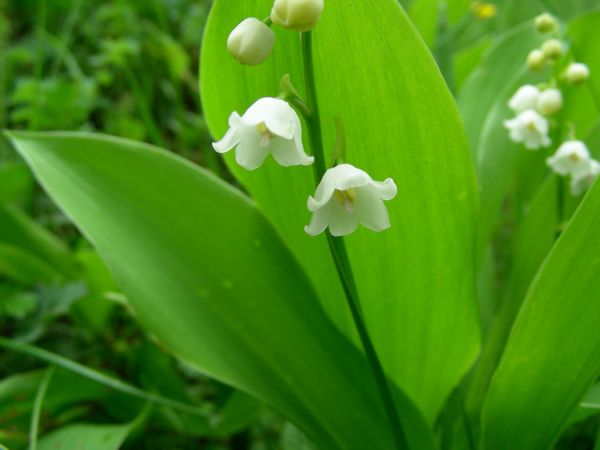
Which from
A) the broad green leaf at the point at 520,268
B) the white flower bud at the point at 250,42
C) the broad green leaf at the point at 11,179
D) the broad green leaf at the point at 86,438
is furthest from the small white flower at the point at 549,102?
the broad green leaf at the point at 11,179

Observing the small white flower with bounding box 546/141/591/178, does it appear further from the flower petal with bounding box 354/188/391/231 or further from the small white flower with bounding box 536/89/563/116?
the flower petal with bounding box 354/188/391/231

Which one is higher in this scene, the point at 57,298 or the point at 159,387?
the point at 57,298

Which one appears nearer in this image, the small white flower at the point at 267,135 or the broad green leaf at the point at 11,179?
the small white flower at the point at 267,135

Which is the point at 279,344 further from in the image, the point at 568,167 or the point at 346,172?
the point at 568,167

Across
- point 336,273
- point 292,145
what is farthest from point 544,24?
point 292,145

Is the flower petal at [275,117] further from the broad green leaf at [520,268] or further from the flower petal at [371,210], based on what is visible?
the broad green leaf at [520,268]

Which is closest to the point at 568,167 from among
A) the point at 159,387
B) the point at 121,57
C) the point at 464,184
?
the point at 464,184

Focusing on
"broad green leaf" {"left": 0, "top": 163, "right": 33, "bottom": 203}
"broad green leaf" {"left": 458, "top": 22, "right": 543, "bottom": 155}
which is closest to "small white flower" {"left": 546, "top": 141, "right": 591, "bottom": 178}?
"broad green leaf" {"left": 458, "top": 22, "right": 543, "bottom": 155}

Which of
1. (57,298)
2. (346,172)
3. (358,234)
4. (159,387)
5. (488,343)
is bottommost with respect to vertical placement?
(159,387)
